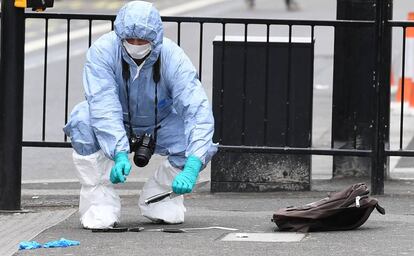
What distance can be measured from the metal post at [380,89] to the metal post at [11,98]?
2289 millimetres

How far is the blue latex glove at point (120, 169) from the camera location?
7.16 m

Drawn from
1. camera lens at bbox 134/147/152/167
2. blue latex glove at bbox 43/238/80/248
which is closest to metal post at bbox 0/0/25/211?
camera lens at bbox 134/147/152/167

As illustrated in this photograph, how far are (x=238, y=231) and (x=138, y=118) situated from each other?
2.77ft

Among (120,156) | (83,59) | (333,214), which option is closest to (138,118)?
(120,156)

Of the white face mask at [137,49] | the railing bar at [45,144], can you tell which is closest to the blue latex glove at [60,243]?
the white face mask at [137,49]

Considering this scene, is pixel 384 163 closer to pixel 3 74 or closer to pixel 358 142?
pixel 358 142

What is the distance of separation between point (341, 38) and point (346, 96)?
404mm

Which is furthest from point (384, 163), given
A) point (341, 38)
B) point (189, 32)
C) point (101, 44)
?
point (189, 32)

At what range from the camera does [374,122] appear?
8867mm

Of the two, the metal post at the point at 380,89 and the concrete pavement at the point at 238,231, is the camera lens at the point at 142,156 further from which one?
the metal post at the point at 380,89

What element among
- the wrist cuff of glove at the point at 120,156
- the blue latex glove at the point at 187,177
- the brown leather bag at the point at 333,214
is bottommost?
the brown leather bag at the point at 333,214

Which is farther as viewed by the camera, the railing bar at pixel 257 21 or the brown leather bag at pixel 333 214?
the railing bar at pixel 257 21

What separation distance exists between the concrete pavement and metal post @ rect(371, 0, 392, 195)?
0.63 feet

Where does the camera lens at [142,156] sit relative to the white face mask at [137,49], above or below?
below
